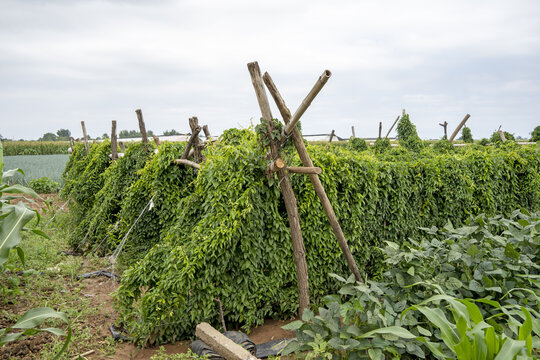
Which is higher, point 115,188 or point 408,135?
point 408,135

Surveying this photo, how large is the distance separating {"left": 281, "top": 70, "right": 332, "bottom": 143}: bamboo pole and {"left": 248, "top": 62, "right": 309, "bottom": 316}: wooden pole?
20cm

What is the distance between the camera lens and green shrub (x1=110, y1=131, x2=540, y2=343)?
4242 millimetres

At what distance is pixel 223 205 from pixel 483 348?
2843 millimetres

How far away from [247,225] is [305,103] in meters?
1.57

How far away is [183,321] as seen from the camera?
426 centimetres

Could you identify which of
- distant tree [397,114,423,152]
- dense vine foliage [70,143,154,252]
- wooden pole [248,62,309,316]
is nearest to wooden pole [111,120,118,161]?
dense vine foliage [70,143,154,252]

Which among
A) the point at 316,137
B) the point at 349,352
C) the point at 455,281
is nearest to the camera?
the point at 349,352

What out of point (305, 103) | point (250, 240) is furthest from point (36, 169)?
point (305, 103)

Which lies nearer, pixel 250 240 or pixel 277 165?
pixel 277 165

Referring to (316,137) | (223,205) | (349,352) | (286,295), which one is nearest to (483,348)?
(349,352)

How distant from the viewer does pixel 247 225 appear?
4379mm

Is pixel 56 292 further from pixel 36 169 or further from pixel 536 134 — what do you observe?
pixel 536 134

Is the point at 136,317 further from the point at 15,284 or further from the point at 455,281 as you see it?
the point at 455,281

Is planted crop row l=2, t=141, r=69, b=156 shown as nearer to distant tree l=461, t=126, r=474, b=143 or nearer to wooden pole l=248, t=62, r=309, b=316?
distant tree l=461, t=126, r=474, b=143
